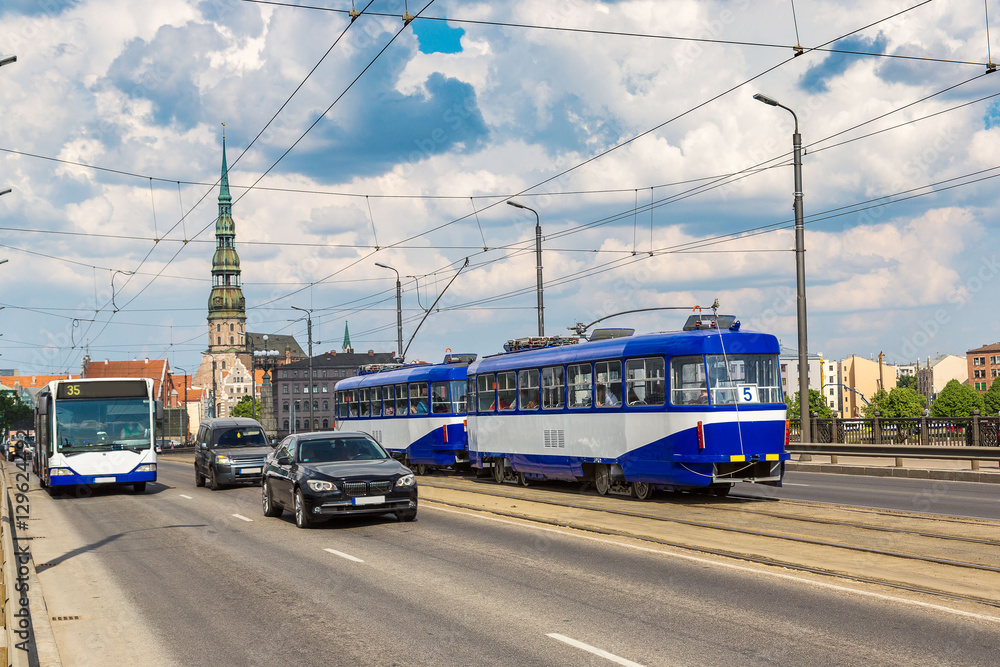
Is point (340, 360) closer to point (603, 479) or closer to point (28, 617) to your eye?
point (603, 479)

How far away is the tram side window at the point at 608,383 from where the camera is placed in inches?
735

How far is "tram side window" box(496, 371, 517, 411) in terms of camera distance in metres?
23.2

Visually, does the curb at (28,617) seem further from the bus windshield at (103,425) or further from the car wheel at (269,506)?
the bus windshield at (103,425)

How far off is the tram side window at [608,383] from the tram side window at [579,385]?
31 centimetres

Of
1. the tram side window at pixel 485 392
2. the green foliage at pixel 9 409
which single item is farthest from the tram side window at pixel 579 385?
the green foliage at pixel 9 409

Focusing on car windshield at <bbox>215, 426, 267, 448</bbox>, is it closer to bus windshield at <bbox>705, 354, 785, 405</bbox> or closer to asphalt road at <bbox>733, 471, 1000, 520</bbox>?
asphalt road at <bbox>733, 471, 1000, 520</bbox>

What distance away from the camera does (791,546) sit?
462 inches

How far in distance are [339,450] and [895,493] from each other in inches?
402

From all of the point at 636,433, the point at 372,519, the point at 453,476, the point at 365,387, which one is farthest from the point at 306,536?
the point at 365,387

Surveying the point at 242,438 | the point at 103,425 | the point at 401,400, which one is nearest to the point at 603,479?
the point at 242,438

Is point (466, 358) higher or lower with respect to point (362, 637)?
higher

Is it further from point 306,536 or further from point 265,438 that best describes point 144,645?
point 265,438

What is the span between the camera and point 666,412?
1736cm

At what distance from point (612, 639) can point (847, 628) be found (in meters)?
1.73
